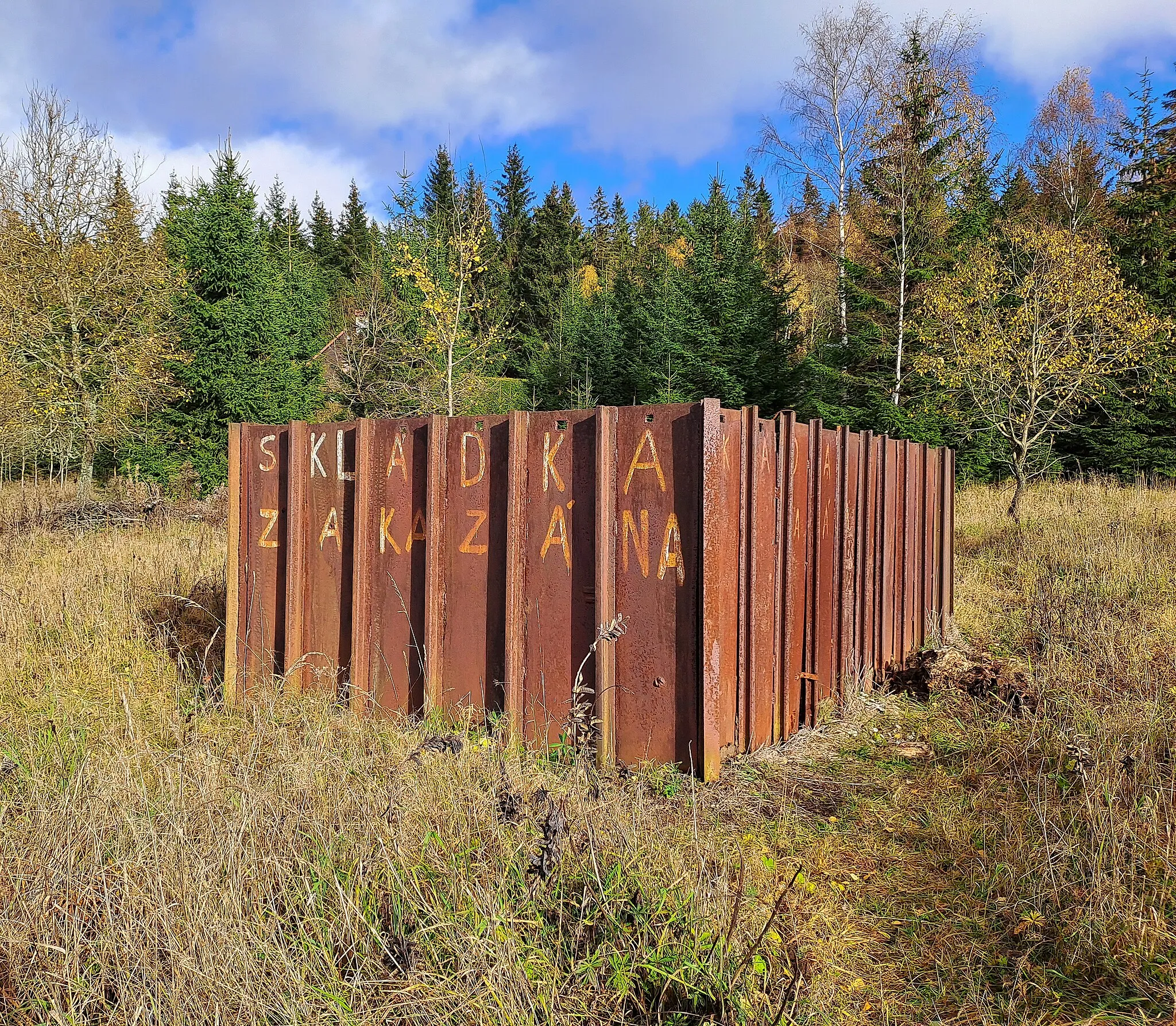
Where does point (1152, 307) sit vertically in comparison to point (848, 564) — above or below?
above

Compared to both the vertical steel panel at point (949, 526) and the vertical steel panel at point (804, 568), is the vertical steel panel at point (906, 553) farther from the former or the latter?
the vertical steel panel at point (804, 568)

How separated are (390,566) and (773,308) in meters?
21.5

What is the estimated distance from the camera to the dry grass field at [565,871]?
7.02 ft

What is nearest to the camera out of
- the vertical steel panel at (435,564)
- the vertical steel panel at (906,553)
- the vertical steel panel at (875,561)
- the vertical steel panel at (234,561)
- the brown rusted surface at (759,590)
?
the brown rusted surface at (759,590)

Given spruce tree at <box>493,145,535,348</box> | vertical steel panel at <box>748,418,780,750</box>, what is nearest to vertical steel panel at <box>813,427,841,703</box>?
vertical steel panel at <box>748,418,780,750</box>

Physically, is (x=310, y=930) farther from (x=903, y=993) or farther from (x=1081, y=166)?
(x=1081, y=166)

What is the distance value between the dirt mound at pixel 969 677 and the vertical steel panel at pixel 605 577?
262 cm

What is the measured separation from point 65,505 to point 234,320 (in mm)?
11443

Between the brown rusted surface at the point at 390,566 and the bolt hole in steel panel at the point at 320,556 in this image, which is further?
the bolt hole in steel panel at the point at 320,556

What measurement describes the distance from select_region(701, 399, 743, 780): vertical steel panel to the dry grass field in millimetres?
276

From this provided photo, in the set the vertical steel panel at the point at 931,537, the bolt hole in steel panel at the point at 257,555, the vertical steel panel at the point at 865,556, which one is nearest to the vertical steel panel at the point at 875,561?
the vertical steel panel at the point at 865,556

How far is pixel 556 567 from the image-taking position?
13.1ft

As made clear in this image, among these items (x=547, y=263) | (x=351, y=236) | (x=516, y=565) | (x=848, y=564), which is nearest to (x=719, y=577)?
(x=516, y=565)

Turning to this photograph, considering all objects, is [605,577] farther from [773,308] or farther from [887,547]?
[773,308]
